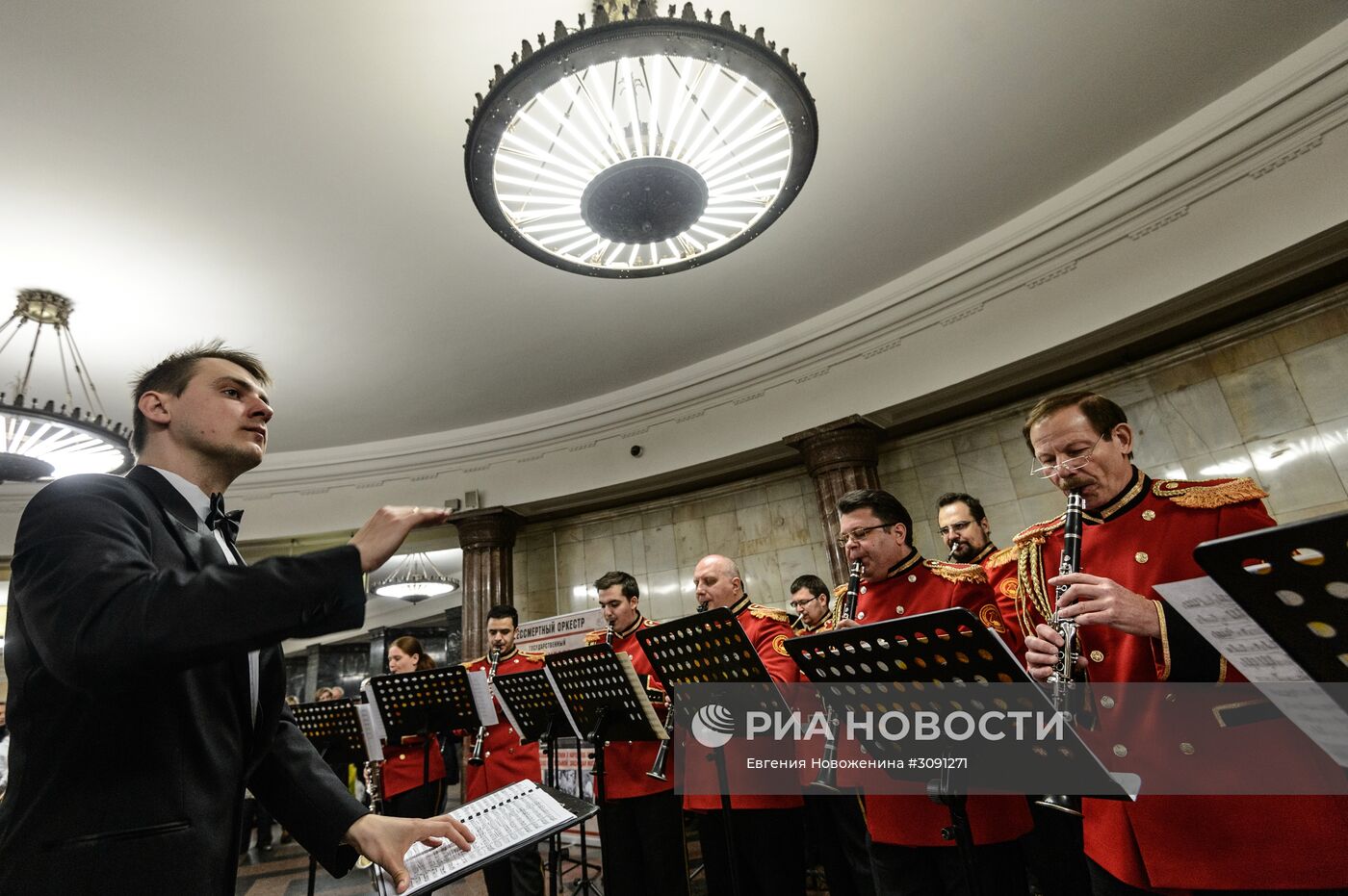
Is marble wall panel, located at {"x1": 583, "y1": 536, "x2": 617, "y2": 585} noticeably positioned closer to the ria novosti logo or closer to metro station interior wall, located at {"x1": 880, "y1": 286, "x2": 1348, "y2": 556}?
metro station interior wall, located at {"x1": 880, "y1": 286, "x2": 1348, "y2": 556}

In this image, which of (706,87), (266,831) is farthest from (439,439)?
(706,87)

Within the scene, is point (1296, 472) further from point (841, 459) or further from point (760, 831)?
point (760, 831)

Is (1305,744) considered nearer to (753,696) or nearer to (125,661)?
(753,696)

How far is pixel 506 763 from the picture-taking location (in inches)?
185

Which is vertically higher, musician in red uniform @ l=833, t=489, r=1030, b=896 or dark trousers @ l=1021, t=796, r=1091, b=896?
musician in red uniform @ l=833, t=489, r=1030, b=896

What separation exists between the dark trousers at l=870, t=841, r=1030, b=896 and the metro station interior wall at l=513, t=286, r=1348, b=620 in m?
3.73

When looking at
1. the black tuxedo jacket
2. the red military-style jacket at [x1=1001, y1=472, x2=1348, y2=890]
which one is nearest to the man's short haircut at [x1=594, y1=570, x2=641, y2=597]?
the red military-style jacket at [x1=1001, y1=472, x2=1348, y2=890]

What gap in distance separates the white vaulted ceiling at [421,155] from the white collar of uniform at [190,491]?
3.18m

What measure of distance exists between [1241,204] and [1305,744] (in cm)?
443

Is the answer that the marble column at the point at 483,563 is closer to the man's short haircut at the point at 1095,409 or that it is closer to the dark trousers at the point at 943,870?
the dark trousers at the point at 943,870

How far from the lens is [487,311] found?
6055 millimetres

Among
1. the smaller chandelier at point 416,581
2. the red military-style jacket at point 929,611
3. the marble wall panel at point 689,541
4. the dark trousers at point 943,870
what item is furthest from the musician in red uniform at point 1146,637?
the smaller chandelier at point 416,581

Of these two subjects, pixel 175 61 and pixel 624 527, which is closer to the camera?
pixel 175 61

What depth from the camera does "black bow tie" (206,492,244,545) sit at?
1.36m
